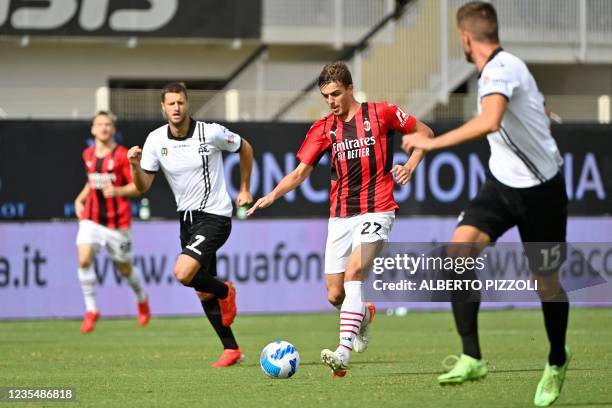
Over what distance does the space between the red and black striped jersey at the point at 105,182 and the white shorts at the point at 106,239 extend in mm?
79

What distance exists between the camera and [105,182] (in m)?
16.3

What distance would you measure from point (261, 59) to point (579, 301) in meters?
10.1

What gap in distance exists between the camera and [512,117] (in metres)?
7.62

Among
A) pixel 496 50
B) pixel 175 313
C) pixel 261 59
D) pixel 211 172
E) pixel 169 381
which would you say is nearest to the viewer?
pixel 496 50

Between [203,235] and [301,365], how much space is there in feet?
4.48

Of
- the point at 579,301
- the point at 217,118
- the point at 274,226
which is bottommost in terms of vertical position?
the point at 579,301

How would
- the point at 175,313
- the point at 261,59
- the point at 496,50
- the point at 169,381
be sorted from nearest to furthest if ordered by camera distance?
the point at 496,50 → the point at 169,381 → the point at 175,313 → the point at 261,59

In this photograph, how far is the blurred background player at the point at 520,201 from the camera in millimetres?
7551

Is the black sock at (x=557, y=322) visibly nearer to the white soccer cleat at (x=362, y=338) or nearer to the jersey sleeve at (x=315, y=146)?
the white soccer cleat at (x=362, y=338)

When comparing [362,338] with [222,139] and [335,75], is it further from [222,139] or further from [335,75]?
[222,139]

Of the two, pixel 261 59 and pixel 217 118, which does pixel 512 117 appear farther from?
pixel 261 59

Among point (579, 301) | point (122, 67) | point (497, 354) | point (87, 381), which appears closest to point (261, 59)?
point (122, 67)

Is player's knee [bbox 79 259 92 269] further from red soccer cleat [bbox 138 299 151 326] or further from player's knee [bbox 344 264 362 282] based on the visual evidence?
player's knee [bbox 344 264 362 282]

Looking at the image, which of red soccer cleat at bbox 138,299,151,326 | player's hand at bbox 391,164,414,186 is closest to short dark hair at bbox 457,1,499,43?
player's hand at bbox 391,164,414,186
